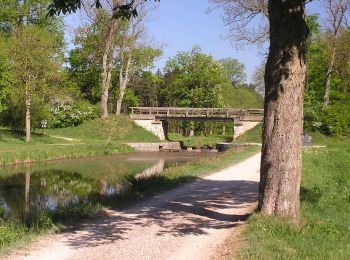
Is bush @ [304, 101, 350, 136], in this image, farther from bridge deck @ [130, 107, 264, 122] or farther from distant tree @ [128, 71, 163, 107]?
distant tree @ [128, 71, 163, 107]

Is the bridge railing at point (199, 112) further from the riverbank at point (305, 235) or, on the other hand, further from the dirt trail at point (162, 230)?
the riverbank at point (305, 235)

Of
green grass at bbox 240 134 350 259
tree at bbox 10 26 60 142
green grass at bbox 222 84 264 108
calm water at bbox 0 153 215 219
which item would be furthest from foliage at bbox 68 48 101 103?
green grass at bbox 240 134 350 259

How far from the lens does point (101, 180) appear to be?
23.1 metres

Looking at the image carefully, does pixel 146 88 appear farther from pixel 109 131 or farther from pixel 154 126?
pixel 109 131

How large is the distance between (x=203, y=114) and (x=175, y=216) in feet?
125

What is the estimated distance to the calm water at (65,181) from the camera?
16.4m

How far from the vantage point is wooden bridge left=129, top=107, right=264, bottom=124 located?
45.8 metres

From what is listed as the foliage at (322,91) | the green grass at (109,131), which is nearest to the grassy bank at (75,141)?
the green grass at (109,131)

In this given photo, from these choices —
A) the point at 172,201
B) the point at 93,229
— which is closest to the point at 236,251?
the point at 93,229

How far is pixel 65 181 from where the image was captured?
22719 mm

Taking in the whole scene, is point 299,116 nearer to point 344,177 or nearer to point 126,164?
point 344,177

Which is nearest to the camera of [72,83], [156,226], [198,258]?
[198,258]

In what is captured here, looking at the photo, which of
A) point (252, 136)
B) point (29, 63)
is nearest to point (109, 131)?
point (29, 63)

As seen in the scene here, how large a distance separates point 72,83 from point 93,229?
50.9 meters
